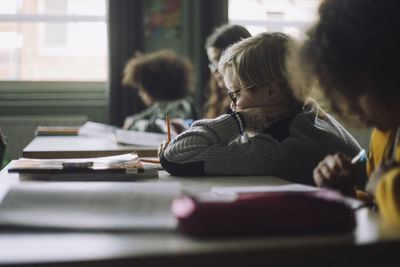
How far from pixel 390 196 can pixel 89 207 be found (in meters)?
0.44

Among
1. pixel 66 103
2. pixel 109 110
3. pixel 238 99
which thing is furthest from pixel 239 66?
pixel 66 103

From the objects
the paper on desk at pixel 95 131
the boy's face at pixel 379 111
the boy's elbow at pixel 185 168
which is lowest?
the paper on desk at pixel 95 131

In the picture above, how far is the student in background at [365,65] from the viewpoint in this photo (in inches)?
26.9

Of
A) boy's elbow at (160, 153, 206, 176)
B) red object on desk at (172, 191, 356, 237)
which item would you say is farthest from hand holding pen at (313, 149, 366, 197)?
boy's elbow at (160, 153, 206, 176)

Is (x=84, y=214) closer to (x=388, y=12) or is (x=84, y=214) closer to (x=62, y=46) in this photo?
(x=388, y=12)

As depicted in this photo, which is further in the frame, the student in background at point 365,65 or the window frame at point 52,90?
the window frame at point 52,90

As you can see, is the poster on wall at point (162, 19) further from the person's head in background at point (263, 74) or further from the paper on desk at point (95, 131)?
the person's head in background at point (263, 74)

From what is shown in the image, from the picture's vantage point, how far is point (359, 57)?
0.71 metres

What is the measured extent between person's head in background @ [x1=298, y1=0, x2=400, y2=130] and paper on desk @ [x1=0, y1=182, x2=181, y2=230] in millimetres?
316

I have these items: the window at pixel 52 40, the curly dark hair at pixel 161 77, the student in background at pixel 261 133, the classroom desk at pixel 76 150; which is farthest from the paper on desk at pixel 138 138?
the window at pixel 52 40

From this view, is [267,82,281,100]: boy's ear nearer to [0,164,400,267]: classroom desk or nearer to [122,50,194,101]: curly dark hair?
[0,164,400,267]: classroom desk

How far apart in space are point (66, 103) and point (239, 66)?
111 inches

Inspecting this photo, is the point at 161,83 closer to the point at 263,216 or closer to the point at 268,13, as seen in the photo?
the point at 268,13

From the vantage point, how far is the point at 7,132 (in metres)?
3.59
